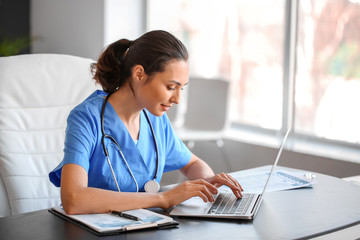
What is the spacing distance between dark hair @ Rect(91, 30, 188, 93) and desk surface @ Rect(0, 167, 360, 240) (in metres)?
0.47

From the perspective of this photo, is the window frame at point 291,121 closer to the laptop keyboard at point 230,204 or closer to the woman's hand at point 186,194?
the laptop keyboard at point 230,204

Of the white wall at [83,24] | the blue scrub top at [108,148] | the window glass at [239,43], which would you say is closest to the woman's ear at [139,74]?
the blue scrub top at [108,148]

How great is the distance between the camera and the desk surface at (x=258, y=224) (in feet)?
4.10

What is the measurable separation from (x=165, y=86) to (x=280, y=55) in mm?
2626

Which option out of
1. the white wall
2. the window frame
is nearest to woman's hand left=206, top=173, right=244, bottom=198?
the window frame

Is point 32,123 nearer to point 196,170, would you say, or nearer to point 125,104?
point 125,104

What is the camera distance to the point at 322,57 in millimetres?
3727

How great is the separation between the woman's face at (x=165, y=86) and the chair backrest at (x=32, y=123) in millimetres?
562

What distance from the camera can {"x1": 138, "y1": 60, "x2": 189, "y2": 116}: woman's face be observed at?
1.63 meters

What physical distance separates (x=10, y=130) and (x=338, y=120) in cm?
239

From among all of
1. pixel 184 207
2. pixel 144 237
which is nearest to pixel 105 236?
pixel 144 237

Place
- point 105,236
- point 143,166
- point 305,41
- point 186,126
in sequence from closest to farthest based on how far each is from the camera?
point 105,236 < point 143,166 < point 305,41 < point 186,126

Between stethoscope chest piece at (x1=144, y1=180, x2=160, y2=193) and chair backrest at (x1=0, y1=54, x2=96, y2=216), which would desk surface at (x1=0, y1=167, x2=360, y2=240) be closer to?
stethoscope chest piece at (x1=144, y1=180, x2=160, y2=193)

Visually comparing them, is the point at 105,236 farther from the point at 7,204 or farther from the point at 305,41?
the point at 305,41
